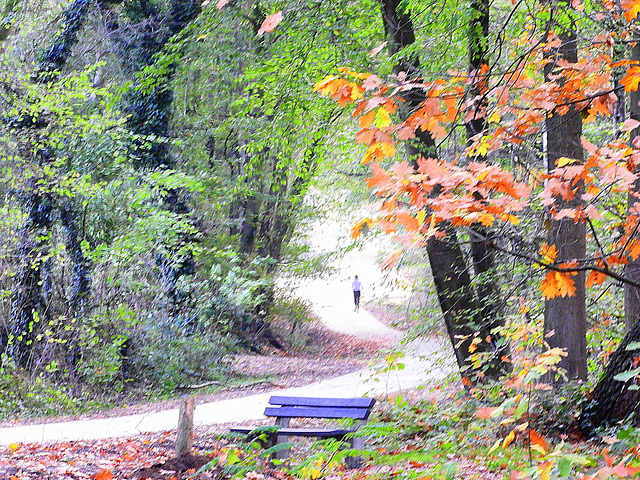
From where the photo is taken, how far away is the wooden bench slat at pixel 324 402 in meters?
7.29

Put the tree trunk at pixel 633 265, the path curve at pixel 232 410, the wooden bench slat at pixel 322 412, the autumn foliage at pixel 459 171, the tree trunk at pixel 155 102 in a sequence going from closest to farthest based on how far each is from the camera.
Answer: the autumn foliage at pixel 459 171 < the tree trunk at pixel 633 265 < the wooden bench slat at pixel 322 412 < the path curve at pixel 232 410 < the tree trunk at pixel 155 102

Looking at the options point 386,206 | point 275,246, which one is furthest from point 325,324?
point 386,206

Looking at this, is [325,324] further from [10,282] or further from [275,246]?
[10,282]

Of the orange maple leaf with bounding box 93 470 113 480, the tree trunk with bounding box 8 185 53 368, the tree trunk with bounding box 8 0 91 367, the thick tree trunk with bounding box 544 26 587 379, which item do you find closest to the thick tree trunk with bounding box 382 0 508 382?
the thick tree trunk with bounding box 544 26 587 379

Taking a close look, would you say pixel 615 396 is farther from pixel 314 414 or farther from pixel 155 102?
pixel 155 102

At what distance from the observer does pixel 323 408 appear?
24.2ft

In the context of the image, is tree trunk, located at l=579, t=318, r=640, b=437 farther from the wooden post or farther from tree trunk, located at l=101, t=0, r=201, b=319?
tree trunk, located at l=101, t=0, r=201, b=319

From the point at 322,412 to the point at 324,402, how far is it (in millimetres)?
236

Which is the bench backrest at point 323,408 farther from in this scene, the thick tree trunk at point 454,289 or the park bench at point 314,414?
the thick tree trunk at point 454,289

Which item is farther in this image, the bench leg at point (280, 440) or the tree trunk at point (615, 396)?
the bench leg at point (280, 440)

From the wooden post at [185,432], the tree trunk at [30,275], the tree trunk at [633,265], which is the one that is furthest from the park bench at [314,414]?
the tree trunk at [30,275]

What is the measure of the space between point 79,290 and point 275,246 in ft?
28.5

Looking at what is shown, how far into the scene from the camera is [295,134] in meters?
11.1

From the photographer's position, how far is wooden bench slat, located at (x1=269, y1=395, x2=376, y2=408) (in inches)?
287
